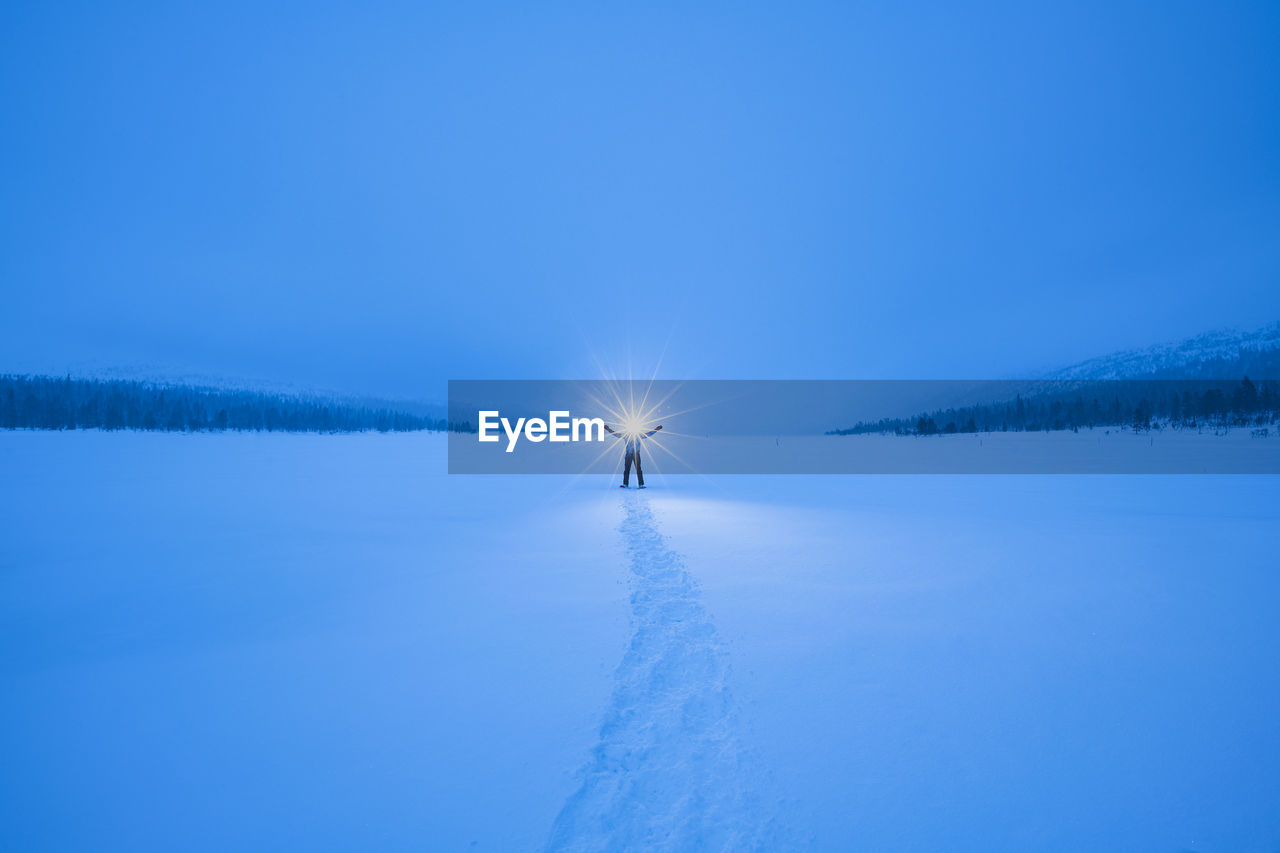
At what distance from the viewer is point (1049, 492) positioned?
664 inches

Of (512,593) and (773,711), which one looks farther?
(512,593)

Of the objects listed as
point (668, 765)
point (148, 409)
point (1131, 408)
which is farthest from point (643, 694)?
point (148, 409)

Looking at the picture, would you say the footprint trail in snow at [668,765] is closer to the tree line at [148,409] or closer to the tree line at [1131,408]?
the tree line at [1131,408]

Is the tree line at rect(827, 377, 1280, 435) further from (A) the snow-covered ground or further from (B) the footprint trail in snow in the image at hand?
(B) the footprint trail in snow

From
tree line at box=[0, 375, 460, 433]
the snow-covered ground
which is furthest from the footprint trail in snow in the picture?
tree line at box=[0, 375, 460, 433]

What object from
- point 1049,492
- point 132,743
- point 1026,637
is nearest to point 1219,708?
point 1026,637

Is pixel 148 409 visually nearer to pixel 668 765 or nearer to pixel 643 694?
pixel 643 694

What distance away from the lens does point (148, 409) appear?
217ft

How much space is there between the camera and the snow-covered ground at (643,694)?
9.42 feet

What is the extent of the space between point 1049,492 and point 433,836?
20.1 m

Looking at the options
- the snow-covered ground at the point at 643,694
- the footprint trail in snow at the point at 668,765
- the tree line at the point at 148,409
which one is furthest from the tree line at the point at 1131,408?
the tree line at the point at 148,409

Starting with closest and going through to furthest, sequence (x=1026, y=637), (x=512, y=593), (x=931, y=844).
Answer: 1. (x=931, y=844)
2. (x=1026, y=637)
3. (x=512, y=593)

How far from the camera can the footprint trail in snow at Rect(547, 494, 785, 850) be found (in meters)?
2.73

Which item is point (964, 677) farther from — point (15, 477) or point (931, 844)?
point (15, 477)
